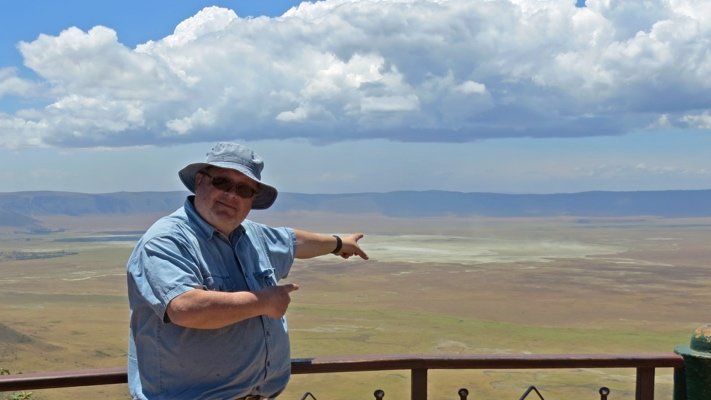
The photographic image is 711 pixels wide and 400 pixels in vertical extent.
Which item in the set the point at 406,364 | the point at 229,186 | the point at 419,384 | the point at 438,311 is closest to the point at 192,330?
the point at 229,186

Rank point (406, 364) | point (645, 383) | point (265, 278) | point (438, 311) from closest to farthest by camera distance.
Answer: point (265, 278) → point (406, 364) → point (645, 383) → point (438, 311)

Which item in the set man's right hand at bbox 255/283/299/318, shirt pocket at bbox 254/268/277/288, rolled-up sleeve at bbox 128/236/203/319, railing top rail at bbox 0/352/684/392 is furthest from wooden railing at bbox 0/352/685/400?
rolled-up sleeve at bbox 128/236/203/319

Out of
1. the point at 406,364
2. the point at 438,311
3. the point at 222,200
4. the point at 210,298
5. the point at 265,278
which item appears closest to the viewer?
the point at 210,298

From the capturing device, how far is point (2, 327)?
63906 millimetres

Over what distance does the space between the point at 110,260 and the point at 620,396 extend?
108m

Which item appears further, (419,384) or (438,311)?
(438,311)

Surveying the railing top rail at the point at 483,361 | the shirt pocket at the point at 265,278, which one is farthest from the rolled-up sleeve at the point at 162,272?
the railing top rail at the point at 483,361

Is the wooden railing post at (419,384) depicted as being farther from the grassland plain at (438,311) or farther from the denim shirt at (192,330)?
the grassland plain at (438,311)

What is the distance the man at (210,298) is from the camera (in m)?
2.43

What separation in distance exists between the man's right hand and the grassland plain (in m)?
31.2

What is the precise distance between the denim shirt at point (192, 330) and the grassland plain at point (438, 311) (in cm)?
3108

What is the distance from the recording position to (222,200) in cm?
271

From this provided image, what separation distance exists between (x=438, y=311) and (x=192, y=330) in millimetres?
83728

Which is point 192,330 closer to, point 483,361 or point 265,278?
point 265,278
